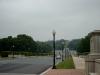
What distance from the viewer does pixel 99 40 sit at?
18.7m

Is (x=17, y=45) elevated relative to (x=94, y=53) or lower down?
elevated

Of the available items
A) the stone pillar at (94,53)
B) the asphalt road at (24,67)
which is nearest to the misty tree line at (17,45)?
the asphalt road at (24,67)

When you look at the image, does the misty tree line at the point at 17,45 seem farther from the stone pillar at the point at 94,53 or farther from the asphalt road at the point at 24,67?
the stone pillar at the point at 94,53

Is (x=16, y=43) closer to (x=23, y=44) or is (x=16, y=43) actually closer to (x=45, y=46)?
(x=23, y=44)

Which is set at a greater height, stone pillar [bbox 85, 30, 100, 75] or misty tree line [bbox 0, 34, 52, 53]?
misty tree line [bbox 0, 34, 52, 53]

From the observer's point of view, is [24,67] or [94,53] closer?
[94,53]

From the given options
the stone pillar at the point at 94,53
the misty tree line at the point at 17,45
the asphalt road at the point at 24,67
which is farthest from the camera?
the misty tree line at the point at 17,45

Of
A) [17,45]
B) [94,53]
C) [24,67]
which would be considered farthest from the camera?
[17,45]

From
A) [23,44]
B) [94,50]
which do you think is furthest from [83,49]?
[94,50]

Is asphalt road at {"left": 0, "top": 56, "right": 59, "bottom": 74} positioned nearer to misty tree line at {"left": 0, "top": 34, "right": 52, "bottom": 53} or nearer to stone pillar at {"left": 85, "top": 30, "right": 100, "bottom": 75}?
stone pillar at {"left": 85, "top": 30, "right": 100, "bottom": 75}

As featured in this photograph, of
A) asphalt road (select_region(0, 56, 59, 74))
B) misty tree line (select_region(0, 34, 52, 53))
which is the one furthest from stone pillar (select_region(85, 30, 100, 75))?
misty tree line (select_region(0, 34, 52, 53))

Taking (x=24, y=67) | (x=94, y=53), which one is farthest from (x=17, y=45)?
(x=94, y=53)

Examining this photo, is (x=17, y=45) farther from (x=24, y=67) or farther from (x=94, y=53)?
(x=94, y=53)

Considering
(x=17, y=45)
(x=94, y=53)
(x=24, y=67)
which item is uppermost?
(x=17, y=45)
